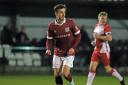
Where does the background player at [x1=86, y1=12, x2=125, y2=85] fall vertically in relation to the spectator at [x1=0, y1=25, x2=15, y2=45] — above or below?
above

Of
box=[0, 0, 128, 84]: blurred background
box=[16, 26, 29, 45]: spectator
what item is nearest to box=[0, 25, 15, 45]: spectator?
box=[0, 0, 128, 84]: blurred background

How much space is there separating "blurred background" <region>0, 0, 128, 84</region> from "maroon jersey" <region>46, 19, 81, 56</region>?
8.15 m

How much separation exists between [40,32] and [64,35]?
11.8 m

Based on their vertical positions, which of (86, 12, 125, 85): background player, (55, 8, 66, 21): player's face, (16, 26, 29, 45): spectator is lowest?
(16, 26, 29, 45): spectator

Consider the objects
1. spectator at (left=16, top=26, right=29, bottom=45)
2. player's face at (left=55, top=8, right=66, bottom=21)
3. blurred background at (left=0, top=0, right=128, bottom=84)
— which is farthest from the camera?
spectator at (left=16, top=26, right=29, bottom=45)

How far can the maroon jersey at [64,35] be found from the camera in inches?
467

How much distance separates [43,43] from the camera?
2100cm

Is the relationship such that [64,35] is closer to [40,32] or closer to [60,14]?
[60,14]

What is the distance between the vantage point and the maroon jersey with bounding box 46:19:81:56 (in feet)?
38.9

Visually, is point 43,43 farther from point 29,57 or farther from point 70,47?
point 70,47

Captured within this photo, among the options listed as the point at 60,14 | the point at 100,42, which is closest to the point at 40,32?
the point at 100,42

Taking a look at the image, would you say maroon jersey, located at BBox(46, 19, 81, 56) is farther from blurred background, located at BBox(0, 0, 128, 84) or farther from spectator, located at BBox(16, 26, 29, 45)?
spectator, located at BBox(16, 26, 29, 45)

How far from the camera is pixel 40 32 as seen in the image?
23688 millimetres

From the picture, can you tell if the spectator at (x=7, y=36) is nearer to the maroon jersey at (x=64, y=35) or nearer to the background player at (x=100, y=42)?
the background player at (x=100, y=42)
